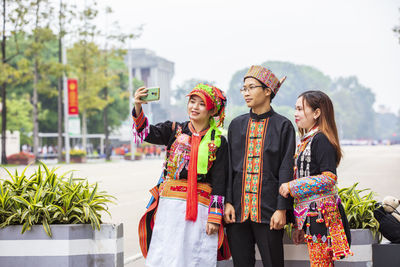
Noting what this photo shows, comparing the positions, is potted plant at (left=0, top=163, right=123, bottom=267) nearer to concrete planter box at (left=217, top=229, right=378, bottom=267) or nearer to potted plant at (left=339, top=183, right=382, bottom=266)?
concrete planter box at (left=217, top=229, right=378, bottom=267)

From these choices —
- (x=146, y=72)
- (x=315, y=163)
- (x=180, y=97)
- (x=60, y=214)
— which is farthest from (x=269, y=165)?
(x=180, y=97)

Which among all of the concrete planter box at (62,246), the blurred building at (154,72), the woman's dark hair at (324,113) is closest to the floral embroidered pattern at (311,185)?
the woman's dark hair at (324,113)

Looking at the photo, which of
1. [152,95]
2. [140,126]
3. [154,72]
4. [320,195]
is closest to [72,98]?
[140,126]

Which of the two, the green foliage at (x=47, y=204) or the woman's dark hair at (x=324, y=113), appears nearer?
the woman's dark hair at (x=324, y=113)

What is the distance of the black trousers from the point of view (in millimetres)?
3697

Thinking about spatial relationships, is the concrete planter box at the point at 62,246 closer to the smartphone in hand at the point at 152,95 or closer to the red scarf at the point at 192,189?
the red scarf at the point at 192,189

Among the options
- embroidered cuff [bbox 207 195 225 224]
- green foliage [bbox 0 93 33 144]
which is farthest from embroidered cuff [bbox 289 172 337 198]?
green foliage [bbox 0 93 33 144]

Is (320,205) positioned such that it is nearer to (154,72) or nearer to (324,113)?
(324,113)

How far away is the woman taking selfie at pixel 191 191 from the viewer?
3.84 m

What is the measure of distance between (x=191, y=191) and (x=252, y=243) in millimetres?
547

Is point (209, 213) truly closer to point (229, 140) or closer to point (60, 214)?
point (229, 140)

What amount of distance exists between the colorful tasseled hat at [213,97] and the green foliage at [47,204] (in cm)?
107

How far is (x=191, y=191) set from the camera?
12.7ft

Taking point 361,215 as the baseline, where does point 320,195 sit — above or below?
above
